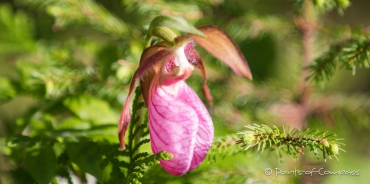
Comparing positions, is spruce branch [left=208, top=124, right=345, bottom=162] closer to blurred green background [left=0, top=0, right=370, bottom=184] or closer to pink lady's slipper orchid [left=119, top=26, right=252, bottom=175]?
pink lady's slipper orchid [left=119, top=26, right=252, bottom=175]

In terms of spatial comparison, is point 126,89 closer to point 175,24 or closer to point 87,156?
point 87,156

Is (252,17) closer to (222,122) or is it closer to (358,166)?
(222,122)

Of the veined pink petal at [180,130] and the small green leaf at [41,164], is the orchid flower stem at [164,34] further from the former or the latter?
the small green leaf at [41,164]

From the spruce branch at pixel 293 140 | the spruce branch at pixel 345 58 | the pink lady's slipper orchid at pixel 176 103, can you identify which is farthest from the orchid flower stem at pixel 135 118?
the spruce branch at pixel 345 58

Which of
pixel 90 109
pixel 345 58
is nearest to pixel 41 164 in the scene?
pixel 90 109

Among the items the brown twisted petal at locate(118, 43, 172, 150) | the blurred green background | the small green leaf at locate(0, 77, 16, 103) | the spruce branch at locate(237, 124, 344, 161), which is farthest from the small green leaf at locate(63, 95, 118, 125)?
the spruce branch at locate(237, 124, 344, 161)

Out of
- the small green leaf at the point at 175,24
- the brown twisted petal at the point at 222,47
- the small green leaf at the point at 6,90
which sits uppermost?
the brown twisted petal at the point at 222,47

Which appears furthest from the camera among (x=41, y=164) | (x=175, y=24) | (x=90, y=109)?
(x=90, y=109)
